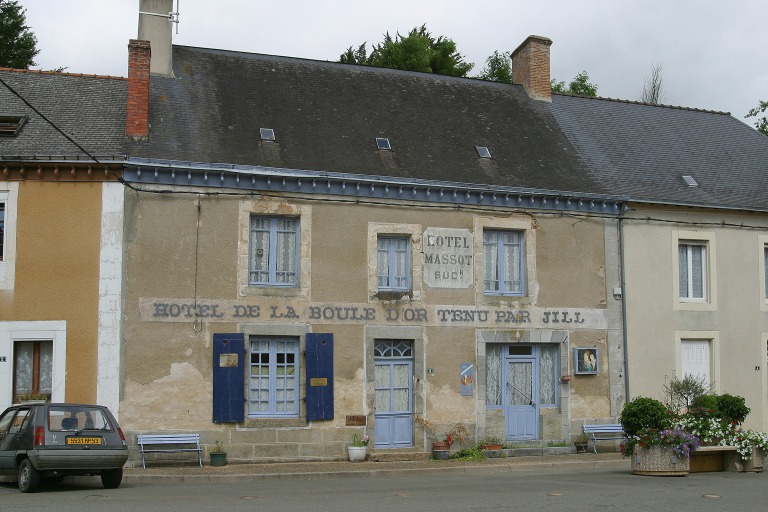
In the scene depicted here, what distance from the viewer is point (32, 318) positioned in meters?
17.2

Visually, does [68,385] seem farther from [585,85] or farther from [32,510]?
[585,85]

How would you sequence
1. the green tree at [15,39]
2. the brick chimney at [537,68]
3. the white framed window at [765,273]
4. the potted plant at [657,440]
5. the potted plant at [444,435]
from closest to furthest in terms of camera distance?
the potted plant at [657,440] < the potted plant at [444,435] < the white framed window at [765,273] < the brick chimney at [537,68] < the green tree at [15,39]

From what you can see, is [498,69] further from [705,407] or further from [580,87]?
[705,407]

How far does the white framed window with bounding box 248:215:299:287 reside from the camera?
61.1ft

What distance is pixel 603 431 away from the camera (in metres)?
20.4

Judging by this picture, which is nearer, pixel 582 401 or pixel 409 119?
pixel 582 401

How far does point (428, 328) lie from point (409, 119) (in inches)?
205

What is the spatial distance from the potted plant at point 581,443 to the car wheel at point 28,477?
1130 centimetres

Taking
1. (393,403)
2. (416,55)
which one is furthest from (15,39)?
(393,403)

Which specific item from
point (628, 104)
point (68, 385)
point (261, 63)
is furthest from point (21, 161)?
point (628, 104)

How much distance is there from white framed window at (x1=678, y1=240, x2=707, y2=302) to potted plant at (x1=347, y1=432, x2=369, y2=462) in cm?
841

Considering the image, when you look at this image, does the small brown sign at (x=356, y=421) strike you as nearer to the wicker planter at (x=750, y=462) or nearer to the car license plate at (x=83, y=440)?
the car license plate at (x=83, y=440)

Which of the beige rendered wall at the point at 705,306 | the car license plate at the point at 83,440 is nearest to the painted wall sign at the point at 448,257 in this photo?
the beige rendered wall at the point at 705,306

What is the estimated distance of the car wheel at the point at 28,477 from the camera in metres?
13.1
